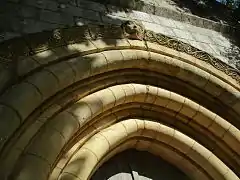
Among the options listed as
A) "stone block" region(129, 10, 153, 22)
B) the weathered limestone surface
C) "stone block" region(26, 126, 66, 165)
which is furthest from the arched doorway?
"stone block" region(129, 10, 153, 22)

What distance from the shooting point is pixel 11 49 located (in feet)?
13.2

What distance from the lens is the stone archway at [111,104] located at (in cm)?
364

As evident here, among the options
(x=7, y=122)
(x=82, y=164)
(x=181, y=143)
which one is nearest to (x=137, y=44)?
(x=181, y=143)

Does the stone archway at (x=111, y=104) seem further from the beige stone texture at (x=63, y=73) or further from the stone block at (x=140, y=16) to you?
the stone block at (x=140, y=16)

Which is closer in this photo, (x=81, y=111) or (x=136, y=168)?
(x=81, y=111)

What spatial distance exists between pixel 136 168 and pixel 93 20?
181cm

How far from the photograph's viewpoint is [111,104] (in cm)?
458

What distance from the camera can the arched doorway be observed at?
4.77 m

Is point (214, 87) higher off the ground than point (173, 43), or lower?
lower

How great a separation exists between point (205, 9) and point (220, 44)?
0.92 meters

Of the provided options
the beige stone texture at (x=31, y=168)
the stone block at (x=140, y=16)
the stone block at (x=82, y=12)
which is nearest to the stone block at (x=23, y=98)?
the beige stone texture at (x=31, y=168)

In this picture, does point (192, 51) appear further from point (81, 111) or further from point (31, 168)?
point (31, 168)

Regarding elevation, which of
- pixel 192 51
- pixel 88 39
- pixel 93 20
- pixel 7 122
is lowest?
pixel 7 122

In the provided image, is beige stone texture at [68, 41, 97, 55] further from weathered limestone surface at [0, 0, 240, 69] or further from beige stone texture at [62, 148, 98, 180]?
beige stone texture at [62, 148, 98, 180]
